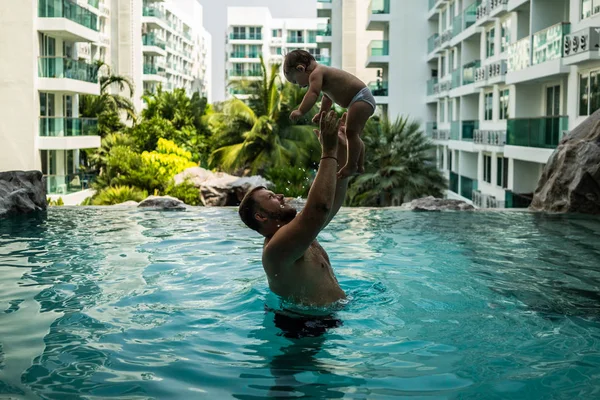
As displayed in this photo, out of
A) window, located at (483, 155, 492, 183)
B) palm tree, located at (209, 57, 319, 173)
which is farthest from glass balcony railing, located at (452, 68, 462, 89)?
palm tree, located at (209, 57, 319, 173)

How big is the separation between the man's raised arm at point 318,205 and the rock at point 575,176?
12727 mm

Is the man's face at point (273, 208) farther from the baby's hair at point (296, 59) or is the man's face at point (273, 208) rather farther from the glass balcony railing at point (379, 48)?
the glass balcony railing at point (379, 48)

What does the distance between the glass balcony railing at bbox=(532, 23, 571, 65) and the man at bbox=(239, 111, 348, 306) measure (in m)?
21.2

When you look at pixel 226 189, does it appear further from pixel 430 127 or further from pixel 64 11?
pixel 430 127

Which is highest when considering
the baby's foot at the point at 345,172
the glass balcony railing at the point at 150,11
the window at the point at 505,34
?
the glass balcony railing at the point at 150,11

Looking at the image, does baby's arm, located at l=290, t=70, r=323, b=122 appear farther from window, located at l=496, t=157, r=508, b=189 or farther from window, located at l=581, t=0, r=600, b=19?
window, located at l=496, t=157, r=508, b=189

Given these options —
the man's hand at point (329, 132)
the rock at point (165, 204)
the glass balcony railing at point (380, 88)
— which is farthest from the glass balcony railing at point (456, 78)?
the man's hand at point (329, 132)

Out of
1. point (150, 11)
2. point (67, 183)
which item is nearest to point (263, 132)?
point (67, 183)

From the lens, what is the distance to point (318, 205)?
5.81 m

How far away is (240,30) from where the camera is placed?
115250 mm

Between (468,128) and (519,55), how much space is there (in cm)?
1302

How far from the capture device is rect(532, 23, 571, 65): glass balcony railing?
25.8m

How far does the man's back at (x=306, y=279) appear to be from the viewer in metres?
6.61

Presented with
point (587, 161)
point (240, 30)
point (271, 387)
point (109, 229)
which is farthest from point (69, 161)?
point (240, 30)
